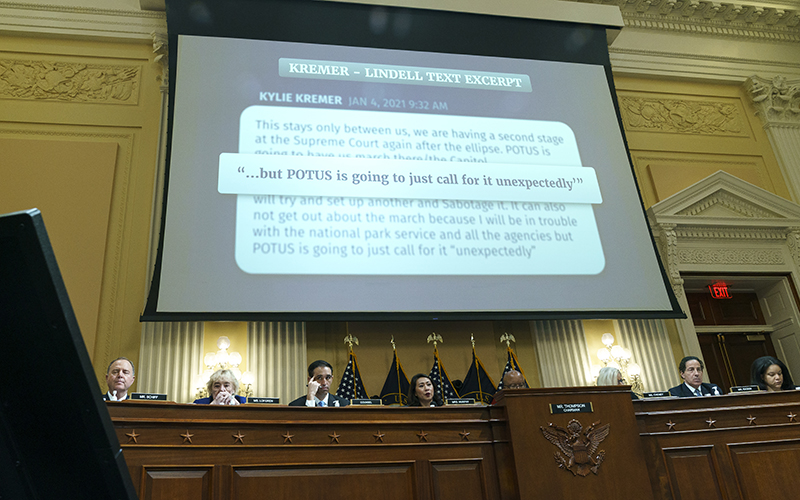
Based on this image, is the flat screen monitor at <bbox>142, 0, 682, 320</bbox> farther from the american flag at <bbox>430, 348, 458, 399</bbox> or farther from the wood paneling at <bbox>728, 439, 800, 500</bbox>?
the wood paneling at <bbox>728, 439, 800, 500</bbox>

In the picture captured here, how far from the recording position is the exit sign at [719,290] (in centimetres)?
695

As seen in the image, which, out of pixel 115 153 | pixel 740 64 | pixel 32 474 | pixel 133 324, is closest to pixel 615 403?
pixel 32 474

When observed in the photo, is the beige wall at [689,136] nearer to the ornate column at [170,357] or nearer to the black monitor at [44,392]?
the ornate column at [170,357]

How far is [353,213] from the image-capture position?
5.20 metres

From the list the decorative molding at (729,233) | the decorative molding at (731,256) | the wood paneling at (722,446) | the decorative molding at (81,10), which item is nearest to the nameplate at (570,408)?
the wood paneling at (722,446)

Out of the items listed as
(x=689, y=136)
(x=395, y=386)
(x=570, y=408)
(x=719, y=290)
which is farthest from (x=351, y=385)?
(x=689, y=136)

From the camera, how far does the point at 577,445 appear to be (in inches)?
126

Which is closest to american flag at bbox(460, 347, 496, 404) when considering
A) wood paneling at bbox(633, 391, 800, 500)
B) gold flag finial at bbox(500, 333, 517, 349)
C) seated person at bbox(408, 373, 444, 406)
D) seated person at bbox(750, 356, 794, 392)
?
gold flag finial at bbox(500, 333, 517, 349)

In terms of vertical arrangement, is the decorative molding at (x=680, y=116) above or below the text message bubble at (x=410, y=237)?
above

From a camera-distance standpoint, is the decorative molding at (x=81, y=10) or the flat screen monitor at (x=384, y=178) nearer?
the flat screen monitor at (x=384, y=178)

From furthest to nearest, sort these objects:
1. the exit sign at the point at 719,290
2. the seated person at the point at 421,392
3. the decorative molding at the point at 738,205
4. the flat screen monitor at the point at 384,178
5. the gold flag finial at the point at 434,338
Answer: the decorative molding at the point at 738,205 < the exit sign at the point at 719,290 < the gold flag finial at the point at 434,338 < the flat screen monitor at the point at 384,178 < the seated person at the point at 421,392

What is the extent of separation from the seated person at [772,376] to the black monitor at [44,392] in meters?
4.71

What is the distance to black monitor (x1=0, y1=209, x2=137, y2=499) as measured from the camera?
0.83m

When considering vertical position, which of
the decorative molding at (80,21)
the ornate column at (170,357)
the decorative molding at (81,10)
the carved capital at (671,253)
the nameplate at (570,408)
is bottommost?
the nameplate at (570,408)
